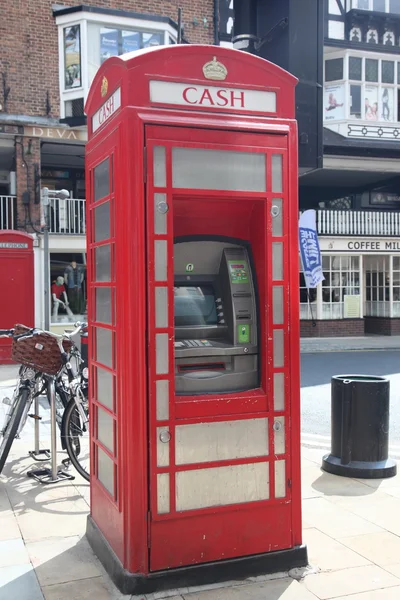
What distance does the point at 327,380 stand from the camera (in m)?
11.8

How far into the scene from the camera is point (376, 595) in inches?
135

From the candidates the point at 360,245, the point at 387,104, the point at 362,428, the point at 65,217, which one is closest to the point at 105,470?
the point at 362,428

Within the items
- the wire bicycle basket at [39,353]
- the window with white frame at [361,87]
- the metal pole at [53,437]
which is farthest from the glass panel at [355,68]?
the metal pole at [53,437]

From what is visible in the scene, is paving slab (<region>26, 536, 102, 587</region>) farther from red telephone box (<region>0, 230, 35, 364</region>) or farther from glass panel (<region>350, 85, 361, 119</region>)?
glass panel (<region>350, 85, 361, 119</region>)

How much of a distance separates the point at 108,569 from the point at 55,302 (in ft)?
46.6

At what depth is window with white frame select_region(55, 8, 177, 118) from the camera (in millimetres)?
15812

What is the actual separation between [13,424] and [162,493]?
7.57 ft

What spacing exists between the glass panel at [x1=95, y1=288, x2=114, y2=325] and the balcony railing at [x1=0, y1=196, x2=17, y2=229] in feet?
42.1

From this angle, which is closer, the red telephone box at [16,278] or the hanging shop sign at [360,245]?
the red telephone box at [16,278]

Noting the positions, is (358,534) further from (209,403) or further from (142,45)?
(142,45)

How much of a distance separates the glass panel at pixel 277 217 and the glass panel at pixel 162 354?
0.93 m

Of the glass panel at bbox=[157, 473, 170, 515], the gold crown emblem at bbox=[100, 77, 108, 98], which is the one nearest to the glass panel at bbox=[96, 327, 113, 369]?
the glass panel at bbox=[157, 473, 170, 515]

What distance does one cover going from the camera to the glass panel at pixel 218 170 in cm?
352

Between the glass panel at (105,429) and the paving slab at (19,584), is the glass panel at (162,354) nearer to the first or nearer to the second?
the glass panel at (105,429)
